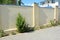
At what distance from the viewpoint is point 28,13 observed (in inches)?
730

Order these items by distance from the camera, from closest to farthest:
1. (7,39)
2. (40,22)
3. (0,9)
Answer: (7,39) < (0,9) < (40,22)

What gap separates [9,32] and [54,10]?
30.3ft

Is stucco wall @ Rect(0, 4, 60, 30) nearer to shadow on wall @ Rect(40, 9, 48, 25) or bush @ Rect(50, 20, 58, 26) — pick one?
shadow on wall @ Rect(40, 9, 48, 25)

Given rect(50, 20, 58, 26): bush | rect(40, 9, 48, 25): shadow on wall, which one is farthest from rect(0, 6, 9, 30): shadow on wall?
rect(50, 20, 58, 26): bush

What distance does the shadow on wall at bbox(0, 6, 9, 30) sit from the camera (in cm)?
1562

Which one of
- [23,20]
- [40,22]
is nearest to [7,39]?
[23,20]

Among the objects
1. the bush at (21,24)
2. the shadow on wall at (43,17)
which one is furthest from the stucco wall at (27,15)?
the bush at (21,24)

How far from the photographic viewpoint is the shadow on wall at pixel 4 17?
15.6 m

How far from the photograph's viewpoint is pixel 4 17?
15.8m

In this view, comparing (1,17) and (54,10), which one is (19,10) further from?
(54,10)

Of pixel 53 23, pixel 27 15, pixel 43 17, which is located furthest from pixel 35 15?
pixel 53 23

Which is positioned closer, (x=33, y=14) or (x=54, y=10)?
(x=33, y=14)

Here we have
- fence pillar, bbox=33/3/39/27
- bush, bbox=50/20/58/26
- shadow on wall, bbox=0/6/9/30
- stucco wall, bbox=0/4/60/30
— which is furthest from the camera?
bush, bbox=50/20/58/26

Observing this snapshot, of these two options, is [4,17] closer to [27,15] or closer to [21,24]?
[21,24]
